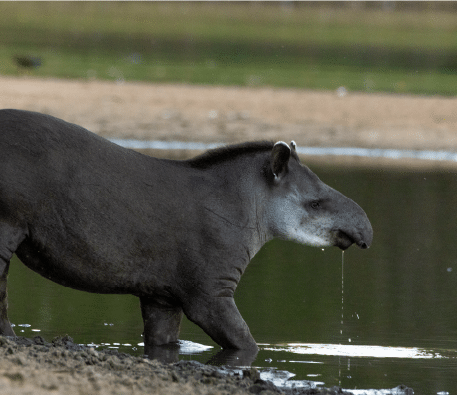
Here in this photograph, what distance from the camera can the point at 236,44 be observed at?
40344 mm

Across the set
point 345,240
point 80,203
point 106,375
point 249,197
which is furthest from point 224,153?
point 106,375

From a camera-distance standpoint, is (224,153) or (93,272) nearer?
(93,272)

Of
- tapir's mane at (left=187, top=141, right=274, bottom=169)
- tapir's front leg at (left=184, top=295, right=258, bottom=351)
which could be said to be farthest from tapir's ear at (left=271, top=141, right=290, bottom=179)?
tapir's front leg at (left=184, top=295, right=258, bottom=351)

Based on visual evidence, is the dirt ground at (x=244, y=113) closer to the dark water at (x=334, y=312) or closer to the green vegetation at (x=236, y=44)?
the green vegetation at (x=236, y=44)

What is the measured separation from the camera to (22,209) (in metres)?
5.43

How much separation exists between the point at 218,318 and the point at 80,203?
107 centimetres

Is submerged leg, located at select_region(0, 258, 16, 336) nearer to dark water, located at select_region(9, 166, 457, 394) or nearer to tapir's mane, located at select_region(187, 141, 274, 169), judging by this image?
dark water, located at select_region(9, 166, 457, 394)

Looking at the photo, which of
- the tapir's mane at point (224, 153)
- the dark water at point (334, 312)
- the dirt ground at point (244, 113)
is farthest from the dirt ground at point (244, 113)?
the tapir's mane at point (224, 153)

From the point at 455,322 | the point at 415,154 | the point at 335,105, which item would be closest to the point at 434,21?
the point at 335,105

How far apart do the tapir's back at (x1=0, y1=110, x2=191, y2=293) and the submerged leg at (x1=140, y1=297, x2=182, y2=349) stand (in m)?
0.31

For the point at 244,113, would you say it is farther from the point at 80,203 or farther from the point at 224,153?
the point at 80,203

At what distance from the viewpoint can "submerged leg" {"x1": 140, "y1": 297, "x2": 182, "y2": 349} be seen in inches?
242

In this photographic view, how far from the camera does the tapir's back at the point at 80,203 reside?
17.9 ft

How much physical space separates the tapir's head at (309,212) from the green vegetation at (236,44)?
20.8m
